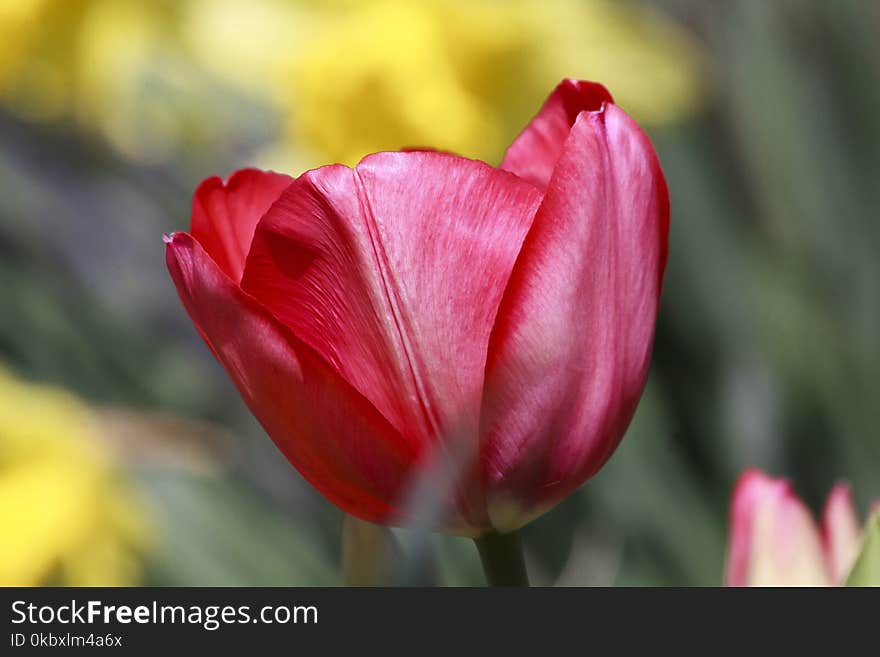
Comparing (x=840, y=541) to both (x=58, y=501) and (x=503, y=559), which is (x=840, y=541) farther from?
(x=58, y=501)

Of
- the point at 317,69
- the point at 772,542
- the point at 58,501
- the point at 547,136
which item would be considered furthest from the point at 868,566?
the point at 317,69

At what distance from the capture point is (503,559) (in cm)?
34

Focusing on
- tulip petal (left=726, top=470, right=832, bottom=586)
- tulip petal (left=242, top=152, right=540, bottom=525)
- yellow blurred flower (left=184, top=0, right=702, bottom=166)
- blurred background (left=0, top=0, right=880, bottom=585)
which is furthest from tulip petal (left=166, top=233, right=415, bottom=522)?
yellow blurred flower (left=184, top=0, right=702, bottom=166)

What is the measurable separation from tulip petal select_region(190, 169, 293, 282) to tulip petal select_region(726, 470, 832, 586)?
0.56 feet

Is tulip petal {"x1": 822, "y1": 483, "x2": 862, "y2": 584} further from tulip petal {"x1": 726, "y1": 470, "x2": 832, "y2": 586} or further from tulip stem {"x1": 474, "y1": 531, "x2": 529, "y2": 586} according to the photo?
tulip stem {"x1": 474, "y1": 531, "x2": 529, "y2": 586}

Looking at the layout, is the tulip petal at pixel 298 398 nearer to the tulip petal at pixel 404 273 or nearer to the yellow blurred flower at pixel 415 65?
the tulip petal at pixel 404 273

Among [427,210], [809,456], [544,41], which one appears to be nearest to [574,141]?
[427,210]

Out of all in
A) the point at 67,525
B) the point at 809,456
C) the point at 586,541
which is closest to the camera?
the point at 67,525

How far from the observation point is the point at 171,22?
1060 millimetres

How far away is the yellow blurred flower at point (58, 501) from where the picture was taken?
818mm

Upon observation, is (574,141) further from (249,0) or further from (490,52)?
(249,0)

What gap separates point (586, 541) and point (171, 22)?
22.7 inches

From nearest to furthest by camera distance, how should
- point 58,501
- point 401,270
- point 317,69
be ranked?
point 401,270
point 58,501
point 317,69

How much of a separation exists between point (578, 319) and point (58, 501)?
60cm
